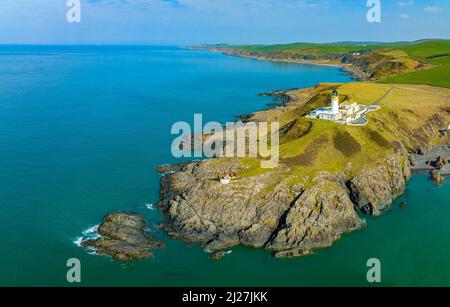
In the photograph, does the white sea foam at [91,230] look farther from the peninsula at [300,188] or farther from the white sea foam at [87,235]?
the peninsula at [300,188]

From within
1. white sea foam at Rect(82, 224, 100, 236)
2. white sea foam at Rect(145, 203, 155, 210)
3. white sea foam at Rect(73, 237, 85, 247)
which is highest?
white sea foam at Rect(145, 203, 155, 210)

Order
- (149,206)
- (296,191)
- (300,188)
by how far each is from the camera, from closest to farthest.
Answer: (296,191) → (300,188) → (149,206)

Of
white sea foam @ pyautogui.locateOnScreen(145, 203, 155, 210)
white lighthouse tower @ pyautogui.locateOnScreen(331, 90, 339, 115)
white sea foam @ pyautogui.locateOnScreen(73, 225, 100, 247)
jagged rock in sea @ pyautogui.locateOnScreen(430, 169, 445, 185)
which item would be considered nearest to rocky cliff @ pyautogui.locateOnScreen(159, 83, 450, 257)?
white sea foam @ pyautogui.locateOnScreen(145, 203, 155, 210)

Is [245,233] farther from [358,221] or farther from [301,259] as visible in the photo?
[358,221]

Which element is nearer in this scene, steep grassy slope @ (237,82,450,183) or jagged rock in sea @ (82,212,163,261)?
jagged rock in sea @ (82,212,163,261)

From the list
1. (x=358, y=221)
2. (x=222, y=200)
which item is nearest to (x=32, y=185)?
(x=222, y=200)

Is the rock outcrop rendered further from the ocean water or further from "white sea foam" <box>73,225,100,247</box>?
"white sea foam" <box>73,225,100,247</box>

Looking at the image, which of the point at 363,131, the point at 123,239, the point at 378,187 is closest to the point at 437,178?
the point at 363,131

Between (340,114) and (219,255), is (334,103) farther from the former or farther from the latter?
(219,255)
